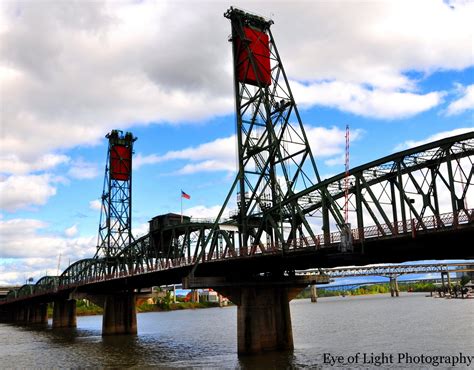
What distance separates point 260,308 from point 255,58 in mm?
31822

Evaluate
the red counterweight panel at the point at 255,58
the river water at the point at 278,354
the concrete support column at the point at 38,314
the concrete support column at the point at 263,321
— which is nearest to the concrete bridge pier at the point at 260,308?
the concrete support column at the point at 263,321

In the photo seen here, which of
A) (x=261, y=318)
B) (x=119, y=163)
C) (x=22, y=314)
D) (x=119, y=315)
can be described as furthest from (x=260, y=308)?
(x=22, y=314)

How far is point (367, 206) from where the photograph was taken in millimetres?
39688

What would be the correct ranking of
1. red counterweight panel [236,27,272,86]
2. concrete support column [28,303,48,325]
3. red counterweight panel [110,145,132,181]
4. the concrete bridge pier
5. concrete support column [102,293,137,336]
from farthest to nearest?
concrete support column [28,303,48,325]
red counterweight panel [110,145,132,181]
concrete support column [102,293,137,336]
red counterweight panel [236,27,272,86]
the concrete bridge pier

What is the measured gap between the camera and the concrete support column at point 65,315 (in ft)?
408

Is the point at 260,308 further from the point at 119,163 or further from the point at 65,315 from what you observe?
the point at 65,315

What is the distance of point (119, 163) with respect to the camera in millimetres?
116812

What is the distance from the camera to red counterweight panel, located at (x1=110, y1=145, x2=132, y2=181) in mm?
115812

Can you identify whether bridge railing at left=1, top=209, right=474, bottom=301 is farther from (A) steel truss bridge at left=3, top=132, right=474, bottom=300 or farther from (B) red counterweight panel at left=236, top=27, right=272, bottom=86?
(B) red counterweight panel at left=236, top=27, right=272, bottom=86

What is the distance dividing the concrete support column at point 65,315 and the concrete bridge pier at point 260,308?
82.5m

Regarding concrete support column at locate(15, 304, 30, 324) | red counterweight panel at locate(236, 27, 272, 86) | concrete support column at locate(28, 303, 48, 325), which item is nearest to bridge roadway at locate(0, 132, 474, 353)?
red counterweight panel at locate(236, 27, 272, 86)

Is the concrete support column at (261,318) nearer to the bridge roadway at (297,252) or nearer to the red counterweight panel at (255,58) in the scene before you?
the bridge roadway at (297,252)

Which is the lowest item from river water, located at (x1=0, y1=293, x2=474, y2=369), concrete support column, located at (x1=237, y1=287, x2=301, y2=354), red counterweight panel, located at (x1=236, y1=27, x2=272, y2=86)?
river water, located at (x1=0, y1=293, x2=474, y2=369)

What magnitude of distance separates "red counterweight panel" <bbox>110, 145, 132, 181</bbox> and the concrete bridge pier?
66717mm
